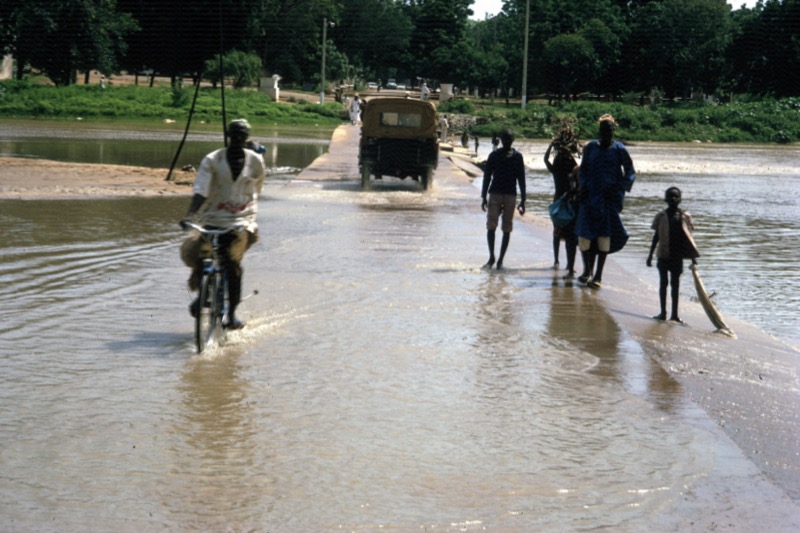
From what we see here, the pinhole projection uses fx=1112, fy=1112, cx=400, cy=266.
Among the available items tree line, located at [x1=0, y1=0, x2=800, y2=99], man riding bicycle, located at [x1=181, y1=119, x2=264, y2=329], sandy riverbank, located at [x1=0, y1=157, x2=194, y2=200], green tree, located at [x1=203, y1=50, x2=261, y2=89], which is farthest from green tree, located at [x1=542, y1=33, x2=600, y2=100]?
man riding bicycle, located at [x1=181, y1=119, x2=264, y2=329]

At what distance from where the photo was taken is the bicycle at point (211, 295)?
8.29 metres

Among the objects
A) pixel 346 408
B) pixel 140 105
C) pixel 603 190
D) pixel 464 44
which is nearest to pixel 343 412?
pixel 346 408

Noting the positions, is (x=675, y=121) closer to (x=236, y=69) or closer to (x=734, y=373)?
(x=236, y=69)

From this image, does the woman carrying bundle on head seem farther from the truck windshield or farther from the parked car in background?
the truck windshield

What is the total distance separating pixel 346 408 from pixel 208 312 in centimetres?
202

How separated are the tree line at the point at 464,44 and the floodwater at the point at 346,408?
51251 millimetres

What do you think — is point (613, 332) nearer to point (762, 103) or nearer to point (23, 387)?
point (23, 387)

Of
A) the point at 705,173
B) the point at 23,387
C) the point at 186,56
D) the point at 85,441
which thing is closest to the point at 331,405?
the point at 85,441

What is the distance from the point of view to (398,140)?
971 inches

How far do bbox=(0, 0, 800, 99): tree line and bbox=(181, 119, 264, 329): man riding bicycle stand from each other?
5331cm

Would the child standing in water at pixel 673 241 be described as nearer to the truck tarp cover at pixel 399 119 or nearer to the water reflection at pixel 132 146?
the truck tarp cover at pixel 399 119

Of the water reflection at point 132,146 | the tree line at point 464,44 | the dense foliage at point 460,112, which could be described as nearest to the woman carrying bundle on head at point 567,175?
the water reflection at point 132,146

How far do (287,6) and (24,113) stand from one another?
42318 mm

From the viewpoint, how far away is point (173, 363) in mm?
8039
